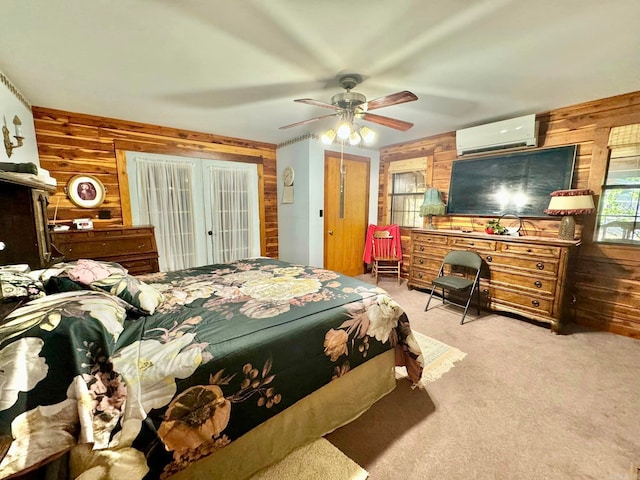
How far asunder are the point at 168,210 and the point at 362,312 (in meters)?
3.25

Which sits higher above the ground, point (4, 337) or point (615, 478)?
point (4, 337)

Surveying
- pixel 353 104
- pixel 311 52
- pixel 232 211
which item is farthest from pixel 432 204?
pixel 232 211

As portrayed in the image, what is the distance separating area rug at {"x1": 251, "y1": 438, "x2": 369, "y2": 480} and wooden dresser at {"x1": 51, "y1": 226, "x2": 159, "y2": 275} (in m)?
2.73

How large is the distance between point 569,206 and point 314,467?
3.14m

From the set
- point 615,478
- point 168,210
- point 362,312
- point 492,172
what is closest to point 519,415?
point 615,478

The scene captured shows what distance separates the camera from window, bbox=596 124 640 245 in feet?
8.06

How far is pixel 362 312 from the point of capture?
1.58m

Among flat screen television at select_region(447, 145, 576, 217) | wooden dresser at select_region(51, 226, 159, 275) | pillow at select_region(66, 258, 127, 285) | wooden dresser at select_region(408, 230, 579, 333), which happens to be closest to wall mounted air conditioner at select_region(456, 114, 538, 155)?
flat screen television at select_region(447, 145, 576, 217)

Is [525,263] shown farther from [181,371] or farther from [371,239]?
[181,371]

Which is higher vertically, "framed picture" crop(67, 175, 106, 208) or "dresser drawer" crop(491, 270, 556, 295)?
"framed picture" crop(67, 175, 106, 208)

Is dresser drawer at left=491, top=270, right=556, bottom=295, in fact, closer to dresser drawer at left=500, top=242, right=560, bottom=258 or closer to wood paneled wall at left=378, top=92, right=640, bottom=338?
dresser drawer at left=500, top=242, right=560, bottom=258

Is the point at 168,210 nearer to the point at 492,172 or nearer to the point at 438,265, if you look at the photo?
the point at 438,265

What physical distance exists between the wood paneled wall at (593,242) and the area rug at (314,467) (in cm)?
303

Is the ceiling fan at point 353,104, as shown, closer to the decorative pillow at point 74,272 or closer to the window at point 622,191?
the decorative pillow at point 74,272
